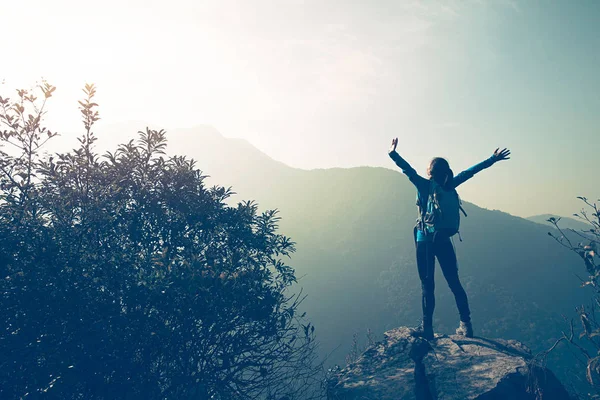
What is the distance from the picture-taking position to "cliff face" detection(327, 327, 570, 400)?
408 centimetres

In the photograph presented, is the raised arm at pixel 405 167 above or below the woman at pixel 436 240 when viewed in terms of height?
above

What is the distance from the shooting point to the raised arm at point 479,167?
4.86 meters

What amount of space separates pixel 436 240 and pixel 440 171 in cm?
105

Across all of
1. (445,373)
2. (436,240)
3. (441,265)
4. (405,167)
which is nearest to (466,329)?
(445,373)

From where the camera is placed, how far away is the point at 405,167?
501 centimetres

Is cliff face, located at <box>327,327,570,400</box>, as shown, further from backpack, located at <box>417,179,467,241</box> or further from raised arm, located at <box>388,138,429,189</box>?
raised arm, located at <box>388,138,429,189</box>

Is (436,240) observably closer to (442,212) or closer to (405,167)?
(442,212)

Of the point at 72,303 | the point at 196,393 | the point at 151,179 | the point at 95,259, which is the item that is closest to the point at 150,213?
the point at 151,179

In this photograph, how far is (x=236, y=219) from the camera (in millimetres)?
5430

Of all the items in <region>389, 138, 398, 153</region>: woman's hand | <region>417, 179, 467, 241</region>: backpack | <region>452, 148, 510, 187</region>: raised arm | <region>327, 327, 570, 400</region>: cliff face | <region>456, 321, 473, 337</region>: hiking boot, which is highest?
<region>389, 138, 398, 153</region>: woman's hand

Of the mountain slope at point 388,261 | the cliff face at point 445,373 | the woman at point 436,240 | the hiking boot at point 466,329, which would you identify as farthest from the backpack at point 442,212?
the mountain slope at point 388,261

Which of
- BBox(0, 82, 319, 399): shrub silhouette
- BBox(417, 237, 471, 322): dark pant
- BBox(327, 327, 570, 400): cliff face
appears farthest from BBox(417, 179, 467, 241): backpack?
BBox(0, 82, 319, 399): shrub silhouette

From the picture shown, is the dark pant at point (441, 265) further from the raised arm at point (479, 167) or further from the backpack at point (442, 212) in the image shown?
the raised arm at point (479, 167)

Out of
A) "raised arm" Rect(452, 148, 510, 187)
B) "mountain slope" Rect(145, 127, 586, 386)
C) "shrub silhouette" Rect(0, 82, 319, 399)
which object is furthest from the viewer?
"mountain slope" Rect(145, 127, 586, 386)
